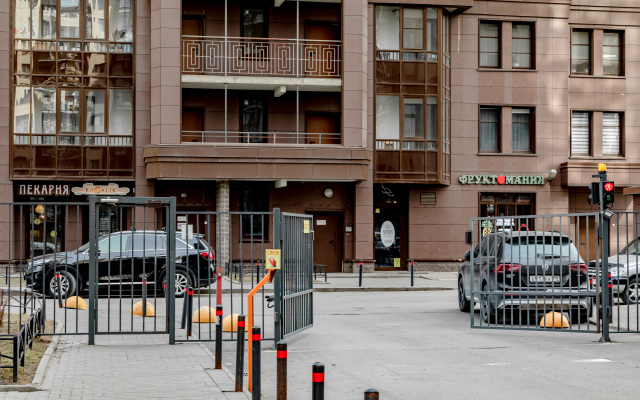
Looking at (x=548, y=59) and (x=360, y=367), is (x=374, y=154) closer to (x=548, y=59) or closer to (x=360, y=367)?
(x=548, y=59)

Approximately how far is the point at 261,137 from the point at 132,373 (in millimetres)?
21505

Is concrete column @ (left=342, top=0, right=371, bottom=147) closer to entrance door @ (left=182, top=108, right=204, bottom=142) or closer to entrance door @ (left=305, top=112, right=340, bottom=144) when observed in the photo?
entrance door @ (left=305, top=112, right=340, bottom=144)

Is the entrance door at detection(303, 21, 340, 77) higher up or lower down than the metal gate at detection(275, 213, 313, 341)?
higher up

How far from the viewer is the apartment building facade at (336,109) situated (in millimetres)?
30141

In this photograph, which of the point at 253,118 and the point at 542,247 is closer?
the point at 542,247

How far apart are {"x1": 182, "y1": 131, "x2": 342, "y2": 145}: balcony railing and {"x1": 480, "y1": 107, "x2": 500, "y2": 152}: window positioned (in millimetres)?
5860

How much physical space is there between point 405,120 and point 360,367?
22.1 metres

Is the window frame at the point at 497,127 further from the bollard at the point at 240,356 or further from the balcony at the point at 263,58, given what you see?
the bollard at the point at 240,356

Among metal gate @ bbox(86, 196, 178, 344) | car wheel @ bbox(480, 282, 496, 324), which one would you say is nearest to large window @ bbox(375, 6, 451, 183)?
metal gate @ bbox(86, 196, 178, 344)

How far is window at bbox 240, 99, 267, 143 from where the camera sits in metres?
31.9

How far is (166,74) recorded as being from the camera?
29.9 meters

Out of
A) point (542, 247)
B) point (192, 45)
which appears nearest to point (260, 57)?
point (192, 45)

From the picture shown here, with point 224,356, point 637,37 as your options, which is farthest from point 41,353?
point 637,37

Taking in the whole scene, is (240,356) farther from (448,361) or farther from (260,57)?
(260,57)
